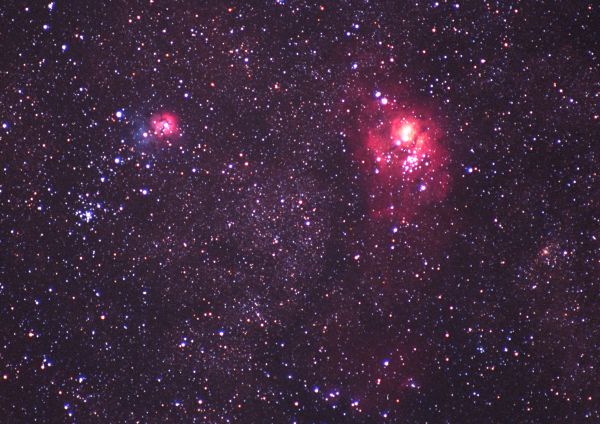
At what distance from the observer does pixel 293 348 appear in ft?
2.14

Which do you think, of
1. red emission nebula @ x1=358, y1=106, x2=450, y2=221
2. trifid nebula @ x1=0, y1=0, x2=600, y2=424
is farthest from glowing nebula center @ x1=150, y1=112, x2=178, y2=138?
red emission nebula @ x1=358, y1=106, x2=450, y2=221

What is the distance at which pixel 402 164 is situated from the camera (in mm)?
646

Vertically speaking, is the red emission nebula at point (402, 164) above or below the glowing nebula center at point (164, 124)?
below

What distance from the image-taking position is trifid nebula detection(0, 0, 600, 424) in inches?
24.7

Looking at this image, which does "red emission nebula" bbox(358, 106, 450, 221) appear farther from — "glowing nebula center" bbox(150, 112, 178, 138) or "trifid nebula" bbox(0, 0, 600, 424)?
"glowing nebula center" bbox(150, 112, 178, 138)

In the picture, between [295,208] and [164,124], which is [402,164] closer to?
[295,208]

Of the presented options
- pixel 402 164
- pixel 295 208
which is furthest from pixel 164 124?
pixel 402 164

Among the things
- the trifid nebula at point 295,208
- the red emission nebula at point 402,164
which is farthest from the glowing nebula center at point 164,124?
the red emission nebula at point 402,164

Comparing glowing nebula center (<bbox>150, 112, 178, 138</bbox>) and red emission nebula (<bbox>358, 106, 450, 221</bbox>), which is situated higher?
glowing nebula center (<bbox>150, 112, 178, 138</bbox>)

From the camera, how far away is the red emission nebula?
64cm

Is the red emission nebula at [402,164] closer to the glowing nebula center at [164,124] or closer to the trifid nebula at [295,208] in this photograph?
the trifid nebula at [295,208]

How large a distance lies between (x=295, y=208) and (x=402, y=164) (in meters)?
0.16

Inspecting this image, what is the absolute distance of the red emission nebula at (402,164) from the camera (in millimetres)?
644

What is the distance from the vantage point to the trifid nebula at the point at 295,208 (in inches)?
24.7
